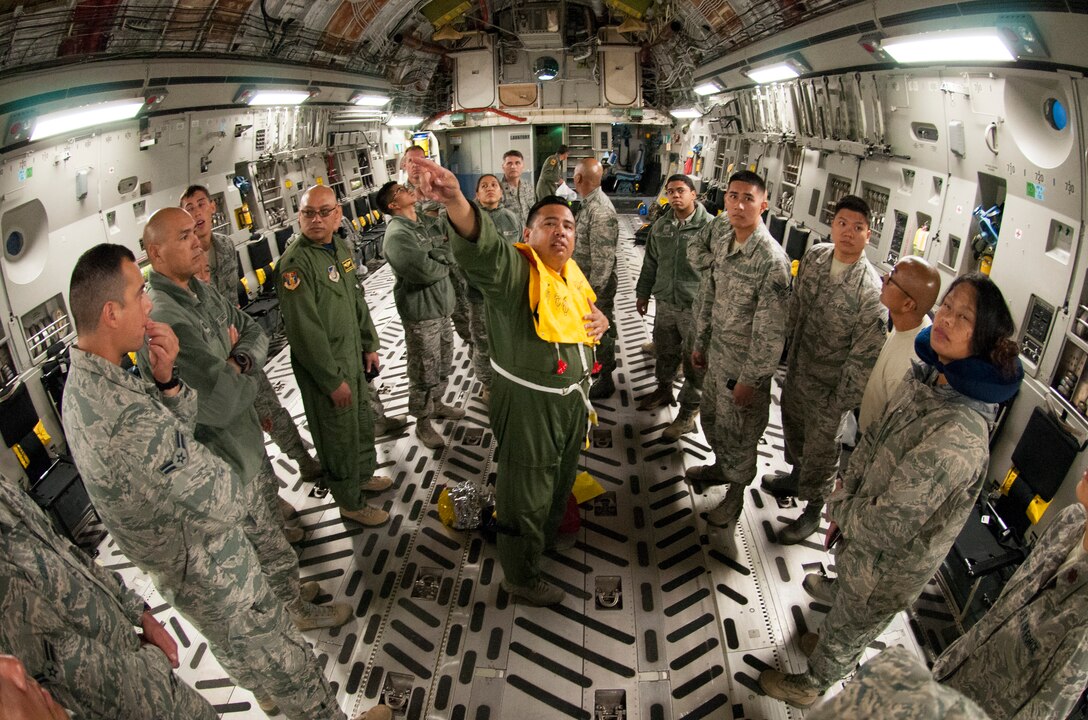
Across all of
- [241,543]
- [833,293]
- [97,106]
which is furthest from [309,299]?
[833,293]

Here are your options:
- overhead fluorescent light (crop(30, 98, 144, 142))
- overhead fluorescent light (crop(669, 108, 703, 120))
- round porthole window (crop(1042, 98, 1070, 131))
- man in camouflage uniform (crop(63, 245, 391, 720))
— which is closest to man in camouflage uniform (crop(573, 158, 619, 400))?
round porthole window (crop(1042, 98, 1070, 131))

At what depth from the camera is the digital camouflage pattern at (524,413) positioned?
2604 millimetres

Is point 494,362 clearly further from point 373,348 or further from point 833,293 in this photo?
point 833,293

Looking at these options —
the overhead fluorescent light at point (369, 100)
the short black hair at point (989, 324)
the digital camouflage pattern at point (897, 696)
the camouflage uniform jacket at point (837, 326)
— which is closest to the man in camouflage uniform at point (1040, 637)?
the short black hair at point (989, 324)

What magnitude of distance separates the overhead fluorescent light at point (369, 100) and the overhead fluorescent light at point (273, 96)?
1.86 meters

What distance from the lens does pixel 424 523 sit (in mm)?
4055

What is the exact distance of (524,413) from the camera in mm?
2861

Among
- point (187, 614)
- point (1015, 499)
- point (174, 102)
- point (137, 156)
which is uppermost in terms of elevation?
point (174, 102)

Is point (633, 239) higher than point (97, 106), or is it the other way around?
point (97, 106)

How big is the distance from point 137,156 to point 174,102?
0.63 metres

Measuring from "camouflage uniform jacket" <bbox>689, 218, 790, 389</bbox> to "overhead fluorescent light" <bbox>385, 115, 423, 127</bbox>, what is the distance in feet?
33.0

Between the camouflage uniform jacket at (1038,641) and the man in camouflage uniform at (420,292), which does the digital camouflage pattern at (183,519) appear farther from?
the camouflage uniform jacket at (1038,641)

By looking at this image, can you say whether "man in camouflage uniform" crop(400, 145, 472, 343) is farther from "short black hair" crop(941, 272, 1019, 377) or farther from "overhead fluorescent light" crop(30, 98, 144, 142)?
"short black hair" crop(941, 272, 1019, 377)

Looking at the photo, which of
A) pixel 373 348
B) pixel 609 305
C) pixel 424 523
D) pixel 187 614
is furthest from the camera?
pixel 609 305
